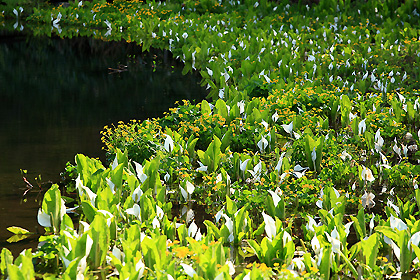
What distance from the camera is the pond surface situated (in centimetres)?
627

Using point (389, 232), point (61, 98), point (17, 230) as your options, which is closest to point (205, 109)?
point (17, 230)

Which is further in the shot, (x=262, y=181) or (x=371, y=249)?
(x=262, y=181)

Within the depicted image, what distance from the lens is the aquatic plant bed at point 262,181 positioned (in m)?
4.06

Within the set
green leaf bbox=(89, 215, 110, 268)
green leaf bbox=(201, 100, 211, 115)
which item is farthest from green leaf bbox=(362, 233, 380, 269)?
green leaf bbox=(201, 100, 211, 115)

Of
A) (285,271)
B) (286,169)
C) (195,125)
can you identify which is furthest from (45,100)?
(285,271)

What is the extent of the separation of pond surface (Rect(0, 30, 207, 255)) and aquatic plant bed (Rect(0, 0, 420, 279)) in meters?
0.39

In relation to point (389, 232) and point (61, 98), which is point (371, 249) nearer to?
point (389, 232)

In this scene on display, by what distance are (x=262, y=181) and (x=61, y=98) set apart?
5.26m

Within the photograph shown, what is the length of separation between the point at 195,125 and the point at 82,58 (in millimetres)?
7280

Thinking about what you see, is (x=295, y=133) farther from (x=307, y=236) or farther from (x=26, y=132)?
(x=26, y=132)

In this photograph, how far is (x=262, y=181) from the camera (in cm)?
548

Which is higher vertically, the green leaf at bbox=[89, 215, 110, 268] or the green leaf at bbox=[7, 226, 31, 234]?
the green leaf at bbox=[89, 215, 110, 268]

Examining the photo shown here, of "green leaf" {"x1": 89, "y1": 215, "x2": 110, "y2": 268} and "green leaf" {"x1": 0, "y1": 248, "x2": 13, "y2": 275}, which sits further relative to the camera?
"green leaf" {"x1": 89, "y1": 215, "x2": 110, "y2": 268}

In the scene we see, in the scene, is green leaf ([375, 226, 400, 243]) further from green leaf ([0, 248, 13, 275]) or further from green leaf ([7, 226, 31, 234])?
green leaf ([7, 226, 31, 234])
